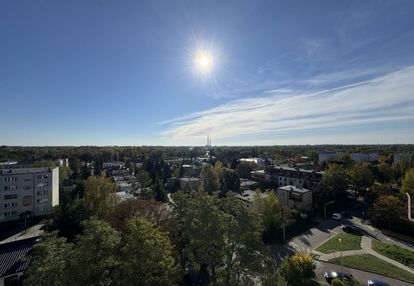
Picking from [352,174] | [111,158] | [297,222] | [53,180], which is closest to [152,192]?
[53,180]

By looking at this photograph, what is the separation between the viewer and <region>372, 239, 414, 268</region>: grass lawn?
81.8 feet

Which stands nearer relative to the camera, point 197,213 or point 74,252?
point 74,252

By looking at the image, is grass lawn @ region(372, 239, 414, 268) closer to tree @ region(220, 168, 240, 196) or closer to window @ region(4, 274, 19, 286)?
tree @ region(220, 168, 240, 196)

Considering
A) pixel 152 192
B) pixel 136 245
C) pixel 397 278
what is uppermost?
pixel 136 245

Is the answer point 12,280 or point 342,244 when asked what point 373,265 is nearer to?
point 342,244

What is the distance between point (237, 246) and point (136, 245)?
6922 mm

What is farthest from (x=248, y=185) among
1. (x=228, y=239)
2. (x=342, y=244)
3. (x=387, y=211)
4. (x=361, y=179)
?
(x=228, y=239)

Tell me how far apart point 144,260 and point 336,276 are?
18.1 meters

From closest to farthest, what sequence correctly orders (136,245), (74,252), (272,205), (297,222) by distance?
(74,252), (136,245), (272,205), (297,222)

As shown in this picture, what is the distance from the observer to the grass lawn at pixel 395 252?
24928mm

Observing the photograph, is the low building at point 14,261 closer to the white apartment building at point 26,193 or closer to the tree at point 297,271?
the tree at point 297,271

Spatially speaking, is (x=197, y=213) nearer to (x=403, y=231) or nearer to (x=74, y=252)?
(x=74, y=252)

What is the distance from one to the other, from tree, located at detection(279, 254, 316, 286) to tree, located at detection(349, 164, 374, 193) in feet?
123

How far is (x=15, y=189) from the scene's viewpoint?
136 ft
